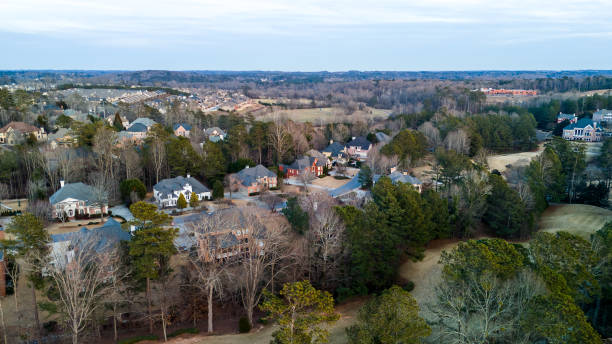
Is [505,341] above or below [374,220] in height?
below

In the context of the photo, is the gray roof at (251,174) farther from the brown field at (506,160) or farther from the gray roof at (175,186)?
the brown field at (506,160)

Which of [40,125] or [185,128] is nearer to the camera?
[40,125]

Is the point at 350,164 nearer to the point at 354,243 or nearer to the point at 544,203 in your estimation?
the point at 544,203

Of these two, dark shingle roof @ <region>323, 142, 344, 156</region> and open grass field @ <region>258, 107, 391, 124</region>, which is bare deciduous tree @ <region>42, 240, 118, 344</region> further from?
open grass field @ <region>258, 107, 391, 124</region>

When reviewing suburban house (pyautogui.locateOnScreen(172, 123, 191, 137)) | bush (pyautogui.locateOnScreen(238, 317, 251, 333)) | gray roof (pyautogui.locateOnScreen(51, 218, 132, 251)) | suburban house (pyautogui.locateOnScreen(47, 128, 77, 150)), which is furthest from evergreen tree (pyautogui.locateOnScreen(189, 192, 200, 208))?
suburban house (pyautogui.locateOnScreen(172, 123, 191, 137))

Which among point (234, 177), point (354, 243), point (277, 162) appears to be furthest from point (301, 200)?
point (277, 162)

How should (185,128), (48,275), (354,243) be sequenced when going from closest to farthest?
(48,275) < (354,243) < (185,128)

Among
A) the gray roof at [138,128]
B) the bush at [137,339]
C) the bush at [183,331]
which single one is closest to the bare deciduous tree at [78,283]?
the bush at [137,339]
